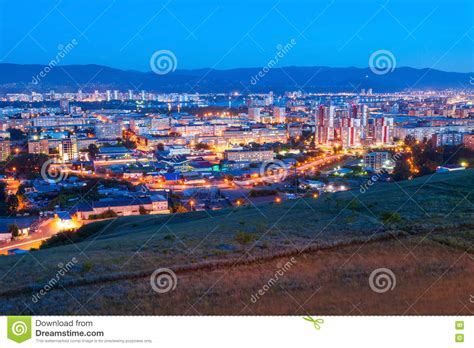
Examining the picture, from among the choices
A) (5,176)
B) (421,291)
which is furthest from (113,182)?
(421,291)

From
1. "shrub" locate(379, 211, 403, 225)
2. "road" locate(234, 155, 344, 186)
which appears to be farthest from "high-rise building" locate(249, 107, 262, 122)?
"shrub" locate(379, 211, 403, 225)

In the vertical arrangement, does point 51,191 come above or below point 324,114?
below

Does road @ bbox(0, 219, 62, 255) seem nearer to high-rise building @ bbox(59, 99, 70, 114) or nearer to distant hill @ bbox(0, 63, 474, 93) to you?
distant hill @ bbox(0, 63, 474, 93)

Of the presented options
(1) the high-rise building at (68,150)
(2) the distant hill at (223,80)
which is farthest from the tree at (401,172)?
(2) the distant hill at (223,80)

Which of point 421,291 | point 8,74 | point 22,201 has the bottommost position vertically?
point 22,201

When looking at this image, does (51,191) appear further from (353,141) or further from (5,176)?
(353,141)
